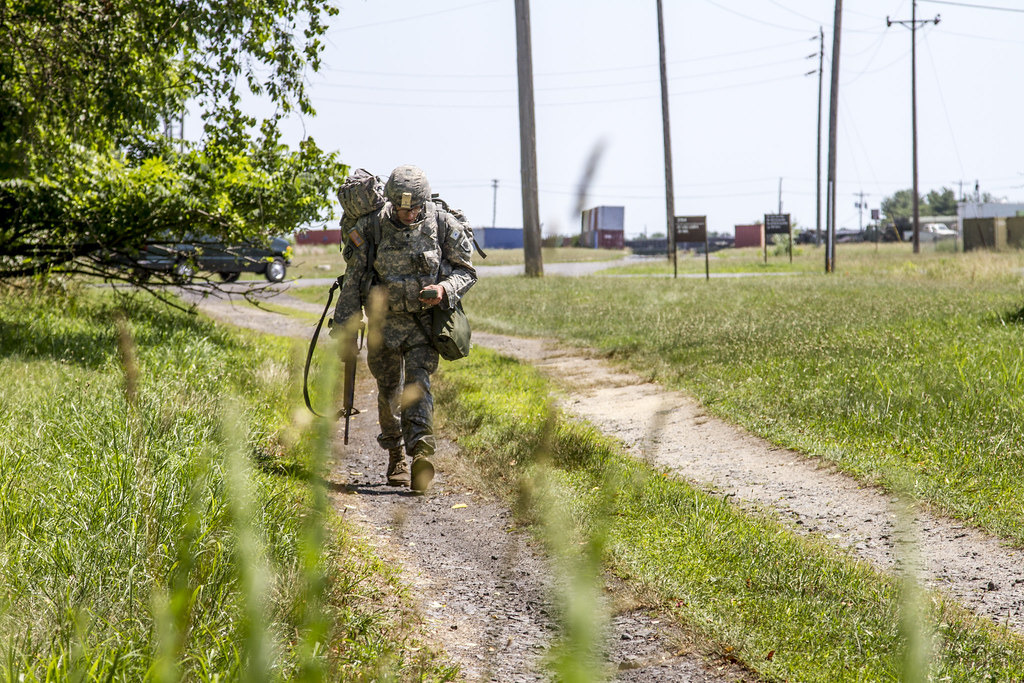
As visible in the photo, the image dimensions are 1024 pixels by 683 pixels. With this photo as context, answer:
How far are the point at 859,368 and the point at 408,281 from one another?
4.93 metres

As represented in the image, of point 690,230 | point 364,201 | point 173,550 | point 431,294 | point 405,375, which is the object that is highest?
point 690,230

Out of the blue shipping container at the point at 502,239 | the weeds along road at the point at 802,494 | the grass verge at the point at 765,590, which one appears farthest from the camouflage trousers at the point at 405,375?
the blue shipping container at the point at 502,239

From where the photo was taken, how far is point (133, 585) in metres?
3.00

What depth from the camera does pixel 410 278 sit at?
19.8 ft

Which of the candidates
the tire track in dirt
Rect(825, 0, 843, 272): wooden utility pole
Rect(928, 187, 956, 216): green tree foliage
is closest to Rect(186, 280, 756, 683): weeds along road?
the tire track in dirt

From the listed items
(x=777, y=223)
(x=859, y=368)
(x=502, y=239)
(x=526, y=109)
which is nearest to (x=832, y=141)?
(x=777, y=223)

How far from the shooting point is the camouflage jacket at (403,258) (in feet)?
19.7

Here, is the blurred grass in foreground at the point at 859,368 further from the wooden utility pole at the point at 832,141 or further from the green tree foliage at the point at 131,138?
the wooden utility pole at the point at 832,141

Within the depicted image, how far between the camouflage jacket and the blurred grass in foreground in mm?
2959

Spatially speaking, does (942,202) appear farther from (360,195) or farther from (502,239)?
(360,195)

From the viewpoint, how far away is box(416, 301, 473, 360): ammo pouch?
611 cm

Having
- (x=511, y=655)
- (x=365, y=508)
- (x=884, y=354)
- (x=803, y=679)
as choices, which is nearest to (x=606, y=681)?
(x=511, y=655)

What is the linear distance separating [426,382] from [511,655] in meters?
2.93

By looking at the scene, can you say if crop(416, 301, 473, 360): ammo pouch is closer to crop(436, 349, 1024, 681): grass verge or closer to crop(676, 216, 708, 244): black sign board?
crop(436, 349, 1024, 681): grass verge
